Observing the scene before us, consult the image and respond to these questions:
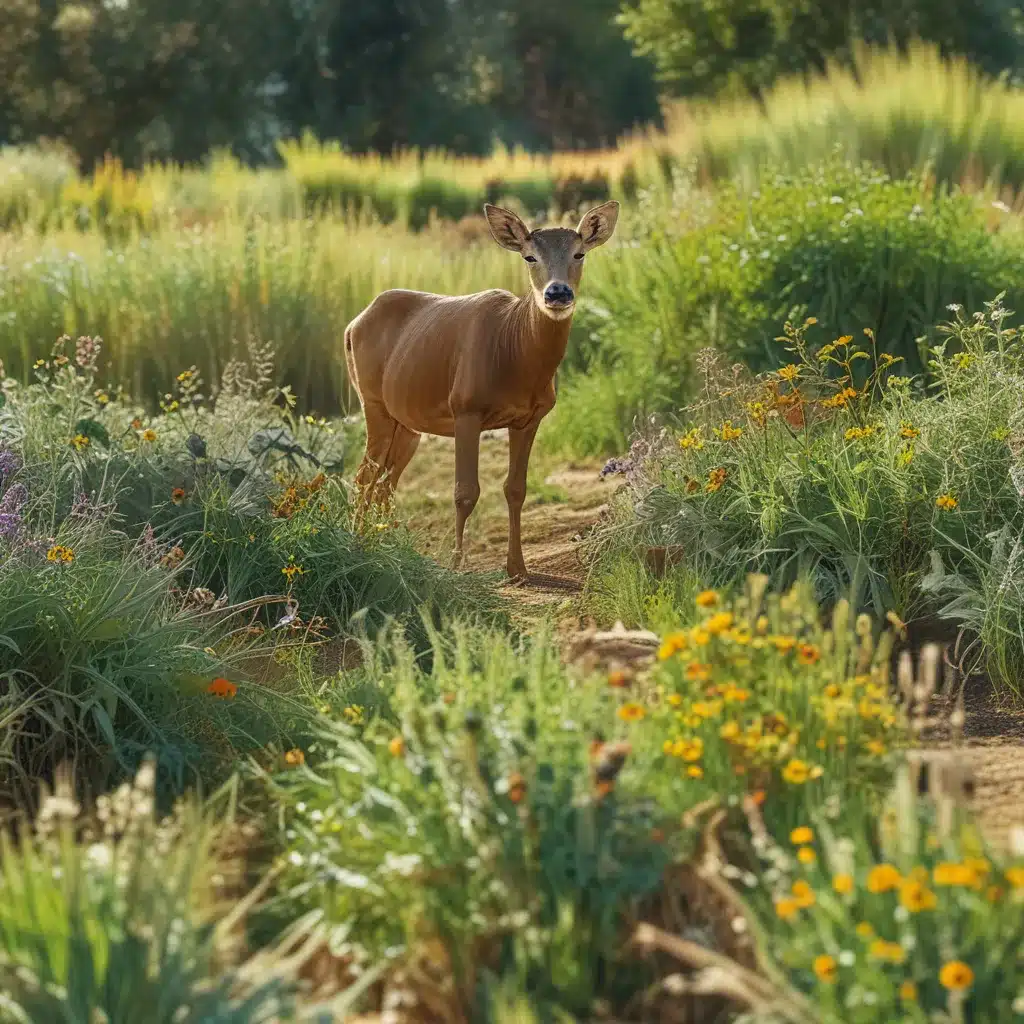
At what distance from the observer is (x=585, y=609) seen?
6574mm

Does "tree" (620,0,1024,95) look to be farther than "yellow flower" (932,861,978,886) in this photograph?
Yes

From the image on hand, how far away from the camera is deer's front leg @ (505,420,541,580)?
7.29m

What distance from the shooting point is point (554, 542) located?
8.52 m

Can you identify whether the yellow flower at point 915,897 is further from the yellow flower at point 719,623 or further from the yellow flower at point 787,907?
the yellow flower at point 719,623

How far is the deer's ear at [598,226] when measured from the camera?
676cm

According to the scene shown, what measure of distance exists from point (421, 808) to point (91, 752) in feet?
5.66

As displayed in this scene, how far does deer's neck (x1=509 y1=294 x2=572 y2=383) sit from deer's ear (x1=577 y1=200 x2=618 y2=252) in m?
0.34

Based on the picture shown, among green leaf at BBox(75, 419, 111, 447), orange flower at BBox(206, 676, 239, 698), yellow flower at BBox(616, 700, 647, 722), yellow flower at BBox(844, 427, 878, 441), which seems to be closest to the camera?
yellow flower at BBox(616, 700, 647, 722)

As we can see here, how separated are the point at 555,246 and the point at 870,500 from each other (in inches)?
65.2

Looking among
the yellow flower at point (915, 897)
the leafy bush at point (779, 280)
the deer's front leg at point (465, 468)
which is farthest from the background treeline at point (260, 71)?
the yellow flower at point (915, 897)

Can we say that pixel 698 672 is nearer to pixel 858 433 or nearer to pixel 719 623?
pixel 719 623

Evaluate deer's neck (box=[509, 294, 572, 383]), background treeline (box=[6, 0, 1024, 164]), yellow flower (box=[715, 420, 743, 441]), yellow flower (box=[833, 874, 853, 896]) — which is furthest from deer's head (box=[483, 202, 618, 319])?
background treeline (box=[6, 0, 1024, 164])

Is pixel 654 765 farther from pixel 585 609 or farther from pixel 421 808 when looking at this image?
pixel 585 609

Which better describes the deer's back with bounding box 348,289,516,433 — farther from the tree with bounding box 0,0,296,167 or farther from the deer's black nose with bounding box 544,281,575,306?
the tree with bounding box 0,0,296,167
